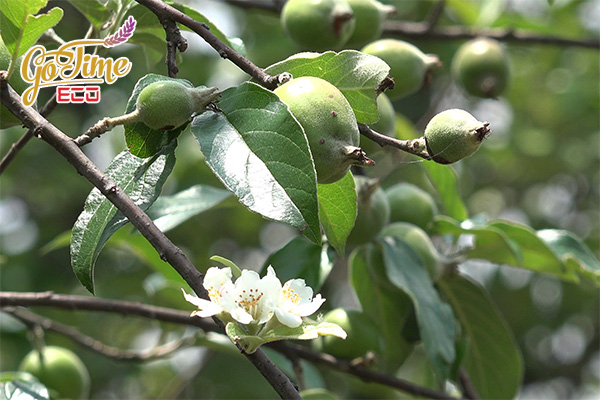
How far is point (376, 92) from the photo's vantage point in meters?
1.05

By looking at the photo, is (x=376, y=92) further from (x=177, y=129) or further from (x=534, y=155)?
(x=534, y=155)

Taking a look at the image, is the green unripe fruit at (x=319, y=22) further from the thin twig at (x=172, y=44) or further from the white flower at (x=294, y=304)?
the white flower at (x=294, y=304)

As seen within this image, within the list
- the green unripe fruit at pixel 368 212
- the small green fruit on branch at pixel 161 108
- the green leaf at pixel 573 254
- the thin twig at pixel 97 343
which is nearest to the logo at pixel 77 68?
the small green fruit on branch at pixel 161 108

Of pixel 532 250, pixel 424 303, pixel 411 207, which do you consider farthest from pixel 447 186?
pixel 424 303

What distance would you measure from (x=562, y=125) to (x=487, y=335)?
2.81 metres

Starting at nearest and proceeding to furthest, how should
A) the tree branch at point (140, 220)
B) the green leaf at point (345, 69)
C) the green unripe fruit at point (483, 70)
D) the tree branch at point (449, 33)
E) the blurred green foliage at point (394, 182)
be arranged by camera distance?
the tree branch at point (140, 220)
the green leaf at point (345, 69)
the green unripe fruit at point (483, 70)
the tree branch at point (449, 33)
the blurred green foliage at point (394, 182)

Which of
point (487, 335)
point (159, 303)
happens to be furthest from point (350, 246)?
point (159, 303)

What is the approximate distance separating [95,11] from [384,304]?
90cm

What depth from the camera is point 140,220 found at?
869mm

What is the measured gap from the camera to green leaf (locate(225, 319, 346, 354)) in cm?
84

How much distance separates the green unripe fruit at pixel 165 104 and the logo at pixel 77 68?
34 cm

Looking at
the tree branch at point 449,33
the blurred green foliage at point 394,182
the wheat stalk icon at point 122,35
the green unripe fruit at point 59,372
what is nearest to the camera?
the wheat stalk icon at point 122,35

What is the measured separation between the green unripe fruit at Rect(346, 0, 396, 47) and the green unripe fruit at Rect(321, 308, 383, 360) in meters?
0.64

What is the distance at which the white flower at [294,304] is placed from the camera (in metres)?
0.86
